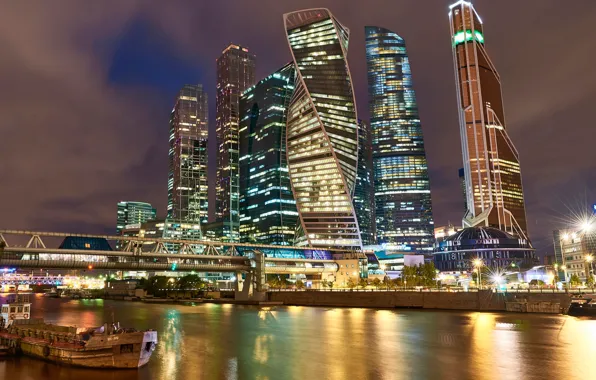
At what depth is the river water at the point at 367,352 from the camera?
A: 3541 cm

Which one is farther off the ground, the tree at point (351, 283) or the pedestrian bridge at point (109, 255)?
the pedestrian bridge at point (109, 255)

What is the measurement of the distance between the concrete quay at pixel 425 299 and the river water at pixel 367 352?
12.8 m

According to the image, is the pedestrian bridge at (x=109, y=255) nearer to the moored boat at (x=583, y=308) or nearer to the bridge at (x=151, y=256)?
the bridge at (x=151, y=256)

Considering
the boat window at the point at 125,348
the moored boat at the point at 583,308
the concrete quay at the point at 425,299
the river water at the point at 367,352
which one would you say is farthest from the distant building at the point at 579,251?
the boat window at the point at 125,348

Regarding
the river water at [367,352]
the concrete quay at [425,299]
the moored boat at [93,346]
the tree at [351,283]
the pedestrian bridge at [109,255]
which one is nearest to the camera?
the river water at [367,352]

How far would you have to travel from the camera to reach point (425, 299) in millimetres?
94875

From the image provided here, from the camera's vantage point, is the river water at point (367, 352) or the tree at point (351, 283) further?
the tree at point (351, 283)

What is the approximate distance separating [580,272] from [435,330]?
114 meters

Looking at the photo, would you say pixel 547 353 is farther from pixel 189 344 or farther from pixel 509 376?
pixel 189 344

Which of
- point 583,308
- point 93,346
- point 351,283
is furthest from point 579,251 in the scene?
point 93,346

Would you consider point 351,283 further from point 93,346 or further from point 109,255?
point 93,346

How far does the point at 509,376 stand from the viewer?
33969 millimetres

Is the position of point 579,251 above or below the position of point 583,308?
above

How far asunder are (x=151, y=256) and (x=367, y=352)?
260 ft
